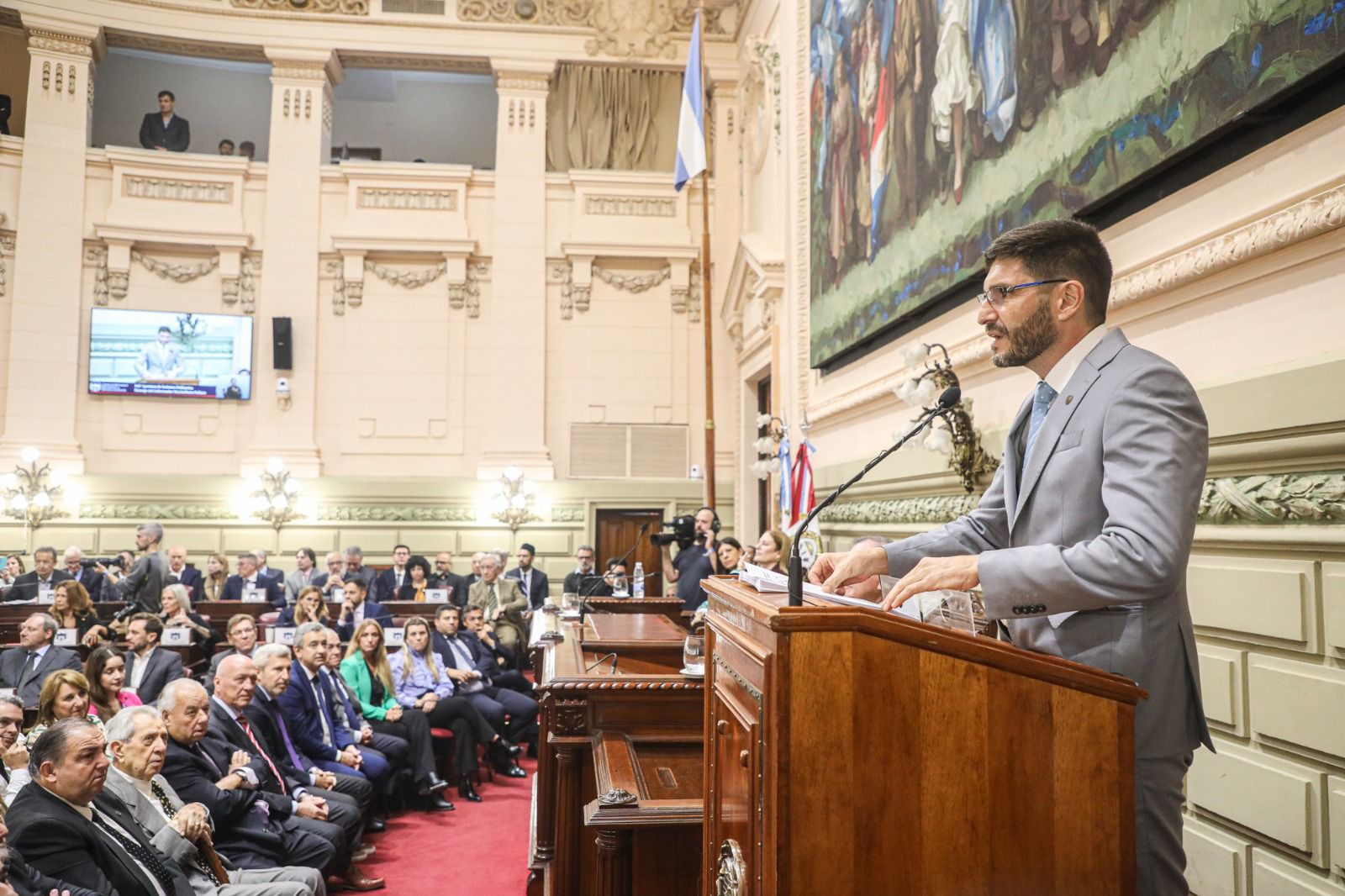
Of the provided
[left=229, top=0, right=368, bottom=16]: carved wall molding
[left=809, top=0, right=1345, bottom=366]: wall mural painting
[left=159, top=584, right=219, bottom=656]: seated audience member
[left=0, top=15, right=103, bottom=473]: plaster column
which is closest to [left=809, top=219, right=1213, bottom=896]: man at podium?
[left=809, top=0, right=1345, bottom=366]: wall mural painting

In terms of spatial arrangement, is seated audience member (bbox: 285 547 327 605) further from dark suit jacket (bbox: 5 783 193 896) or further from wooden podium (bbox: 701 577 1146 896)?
wooden podium (bbox: 701 577 1146 896)

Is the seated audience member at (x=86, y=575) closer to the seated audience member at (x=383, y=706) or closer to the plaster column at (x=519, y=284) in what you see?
the plaster column at (x=519, y=284)

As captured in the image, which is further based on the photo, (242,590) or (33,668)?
(242,590)

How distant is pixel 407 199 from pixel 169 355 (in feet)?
12.1

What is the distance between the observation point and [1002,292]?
1767 mm

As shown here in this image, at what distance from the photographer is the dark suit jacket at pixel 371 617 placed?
25.5 ft

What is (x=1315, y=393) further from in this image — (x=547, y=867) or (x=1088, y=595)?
(x=547, y=867)

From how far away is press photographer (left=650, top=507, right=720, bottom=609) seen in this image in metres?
7.10

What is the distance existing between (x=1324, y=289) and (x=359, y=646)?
5.56 m

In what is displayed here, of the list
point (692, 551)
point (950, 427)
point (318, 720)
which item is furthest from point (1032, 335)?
point (692, 551)

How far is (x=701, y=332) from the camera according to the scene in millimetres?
13711

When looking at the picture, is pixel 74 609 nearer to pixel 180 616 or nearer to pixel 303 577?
pixel 180 616

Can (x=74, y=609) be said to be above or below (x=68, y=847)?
above

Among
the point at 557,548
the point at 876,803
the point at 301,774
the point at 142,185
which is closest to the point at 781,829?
the point at 876,803
